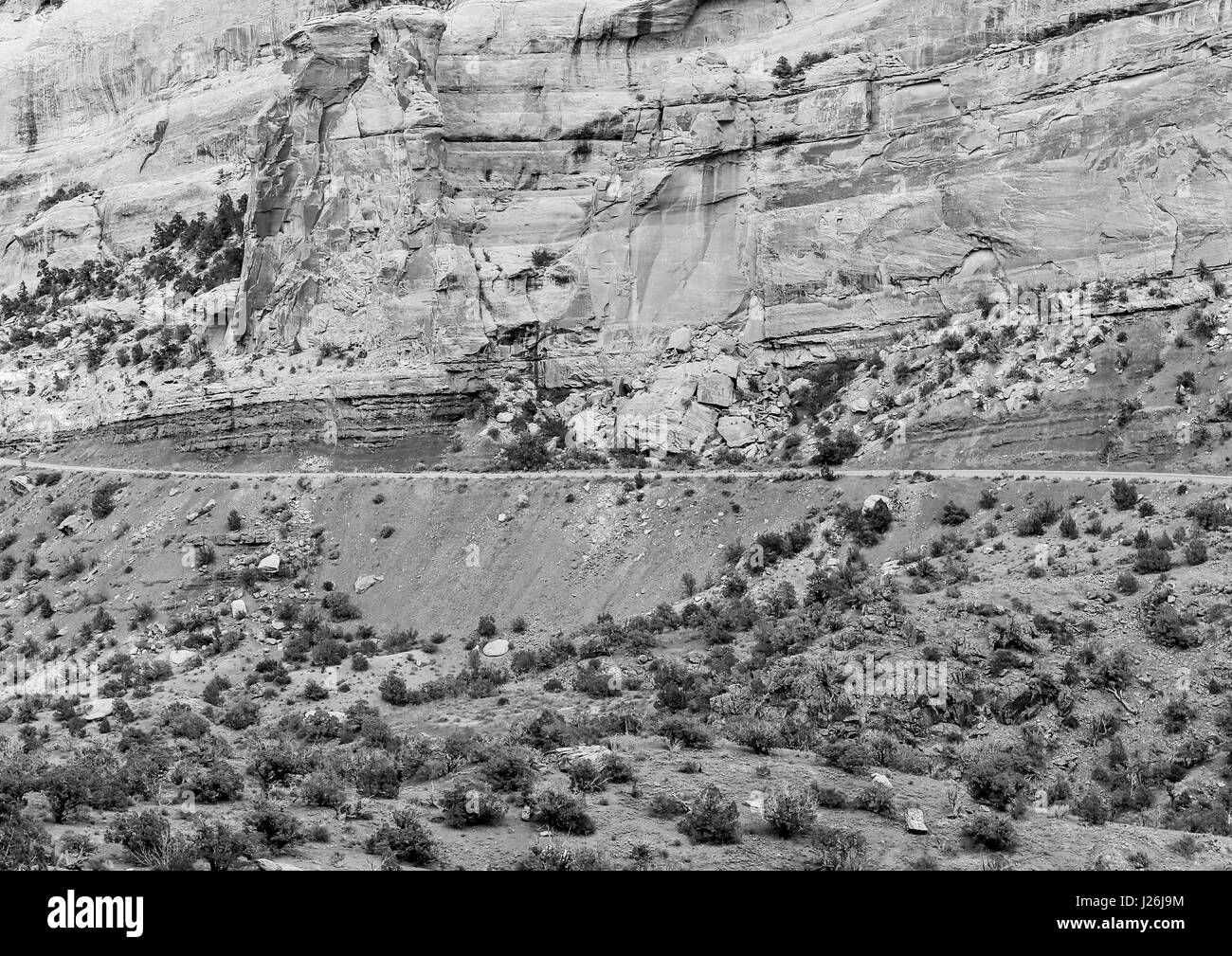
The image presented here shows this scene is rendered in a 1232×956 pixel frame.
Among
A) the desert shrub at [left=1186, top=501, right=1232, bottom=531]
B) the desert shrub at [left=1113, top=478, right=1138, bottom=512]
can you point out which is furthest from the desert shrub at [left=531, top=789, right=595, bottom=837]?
the desert shrub at [left=1113, top=478, right=1138, bottom=512]

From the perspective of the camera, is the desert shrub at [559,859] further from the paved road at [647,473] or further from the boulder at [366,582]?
the boulder at [366,582]

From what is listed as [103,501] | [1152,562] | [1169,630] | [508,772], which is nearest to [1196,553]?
[1152,562]

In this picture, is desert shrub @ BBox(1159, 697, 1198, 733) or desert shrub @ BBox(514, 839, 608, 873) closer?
desert shrub @ BBox(514, 839, 608, 873)

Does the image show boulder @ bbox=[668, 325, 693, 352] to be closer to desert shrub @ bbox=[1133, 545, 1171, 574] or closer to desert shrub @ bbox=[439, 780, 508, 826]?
desert shrub @ bbox=[1133, 545, 1171, 574]

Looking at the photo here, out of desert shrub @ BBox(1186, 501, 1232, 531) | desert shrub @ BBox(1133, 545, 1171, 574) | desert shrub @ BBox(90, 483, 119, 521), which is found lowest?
desert shrub @ BBox(1133, 545, 1171, 574)

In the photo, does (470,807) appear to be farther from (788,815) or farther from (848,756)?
(848,756)

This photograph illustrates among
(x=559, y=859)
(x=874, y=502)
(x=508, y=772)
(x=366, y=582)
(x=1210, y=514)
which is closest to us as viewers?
(x=559, y=859)

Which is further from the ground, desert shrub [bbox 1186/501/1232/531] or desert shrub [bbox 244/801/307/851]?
desert shrub [bbox 1186/501/1232/531]
